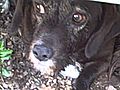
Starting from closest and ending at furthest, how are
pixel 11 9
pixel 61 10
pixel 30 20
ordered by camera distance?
pixel 61 10 → pixel 30 20 → pixel 11 9

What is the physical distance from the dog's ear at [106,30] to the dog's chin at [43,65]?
0.22 metres

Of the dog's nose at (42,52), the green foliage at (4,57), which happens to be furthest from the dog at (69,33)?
the green foliage at (4,57)

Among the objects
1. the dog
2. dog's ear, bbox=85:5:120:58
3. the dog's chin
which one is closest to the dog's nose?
the dog

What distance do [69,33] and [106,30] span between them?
0.20 m

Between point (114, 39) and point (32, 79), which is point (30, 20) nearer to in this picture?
point (32, 79)

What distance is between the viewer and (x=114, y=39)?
2537 millimetres

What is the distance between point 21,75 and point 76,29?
0.44 meters

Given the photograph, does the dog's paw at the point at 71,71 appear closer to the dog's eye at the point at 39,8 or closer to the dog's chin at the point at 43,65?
the dog's chin at the point at 43,65

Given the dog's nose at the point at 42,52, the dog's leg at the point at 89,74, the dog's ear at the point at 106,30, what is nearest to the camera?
the dog's nose at the point at 42,52

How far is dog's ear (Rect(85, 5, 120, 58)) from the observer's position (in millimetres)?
2330

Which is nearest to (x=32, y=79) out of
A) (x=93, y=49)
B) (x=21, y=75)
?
(x=21, y=75)

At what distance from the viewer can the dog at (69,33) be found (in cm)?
225

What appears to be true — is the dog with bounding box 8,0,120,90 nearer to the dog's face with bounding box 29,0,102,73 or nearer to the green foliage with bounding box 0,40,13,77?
the dog's face with bounding box 29,0,102,73

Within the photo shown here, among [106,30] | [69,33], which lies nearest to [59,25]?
[69,33]
